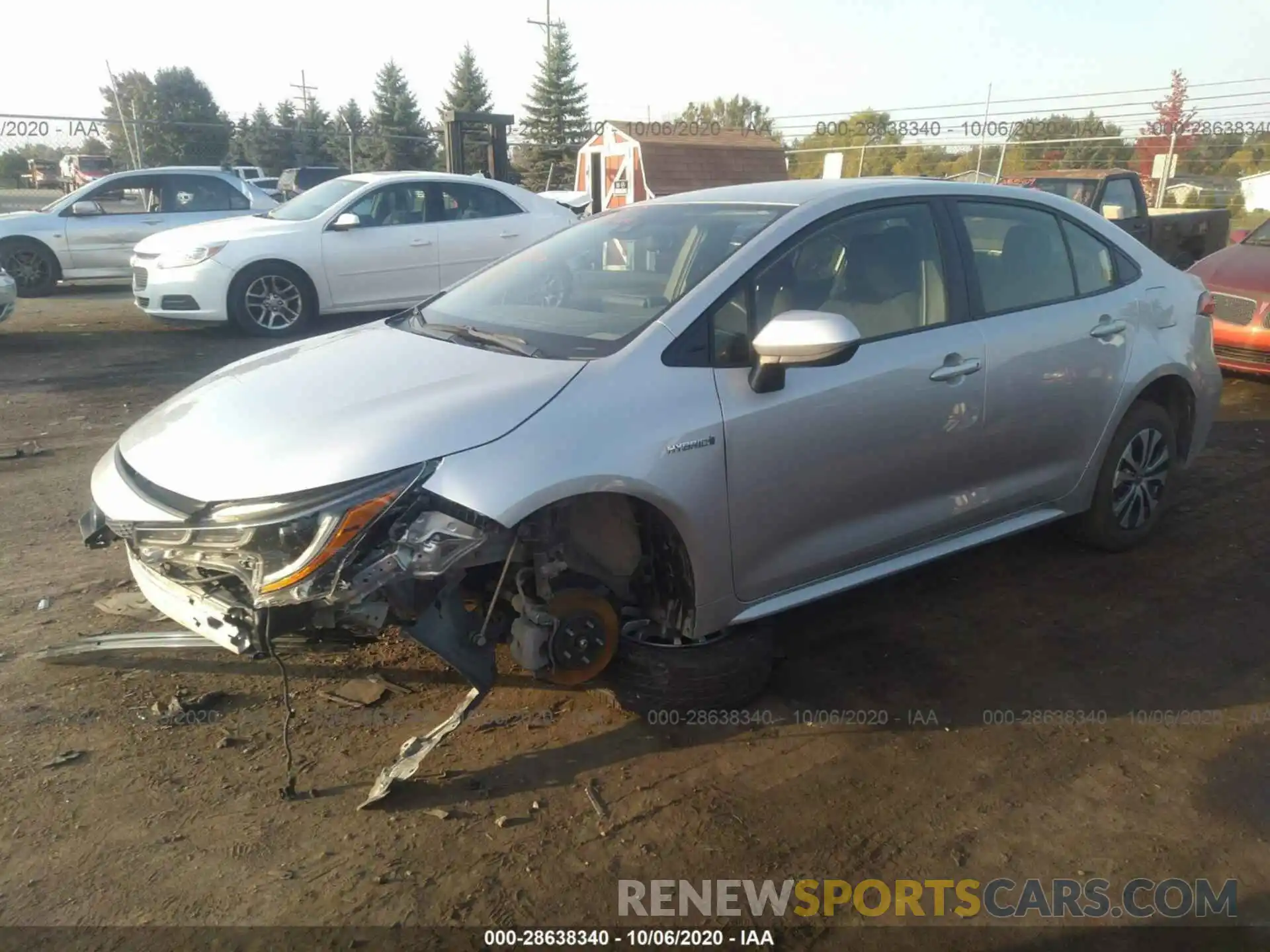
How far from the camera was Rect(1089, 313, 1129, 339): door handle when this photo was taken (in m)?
4.22

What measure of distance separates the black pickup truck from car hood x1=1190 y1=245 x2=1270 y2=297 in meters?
2.32

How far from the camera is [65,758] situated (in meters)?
3.00

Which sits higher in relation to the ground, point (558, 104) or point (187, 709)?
point (558, 104)

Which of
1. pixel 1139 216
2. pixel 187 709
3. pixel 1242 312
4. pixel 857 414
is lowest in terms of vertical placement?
pixel 187 709

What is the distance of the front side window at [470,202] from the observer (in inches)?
420

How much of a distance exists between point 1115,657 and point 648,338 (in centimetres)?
223

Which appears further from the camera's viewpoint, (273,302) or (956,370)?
(273,302)

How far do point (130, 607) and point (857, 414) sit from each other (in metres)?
2.96

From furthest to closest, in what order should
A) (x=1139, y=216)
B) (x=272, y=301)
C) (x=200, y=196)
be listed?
(x=200, y=196), (x=1139, y=216), (x=272, y=301)

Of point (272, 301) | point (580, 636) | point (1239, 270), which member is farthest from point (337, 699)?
point (1239, 270)

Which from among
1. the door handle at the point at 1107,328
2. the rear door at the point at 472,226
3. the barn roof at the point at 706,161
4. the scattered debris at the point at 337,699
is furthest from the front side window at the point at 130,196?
the door handle at the point at 1107,328

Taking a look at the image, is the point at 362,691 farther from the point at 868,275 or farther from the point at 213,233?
the point at 213,233

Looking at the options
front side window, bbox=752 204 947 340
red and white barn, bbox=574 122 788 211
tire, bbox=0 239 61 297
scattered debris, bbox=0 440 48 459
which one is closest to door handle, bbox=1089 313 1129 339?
front side window, bbox=752 204 947 340

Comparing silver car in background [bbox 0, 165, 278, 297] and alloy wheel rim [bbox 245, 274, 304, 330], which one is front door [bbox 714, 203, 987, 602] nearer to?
alloy wheel rim [bbox 245, 274, 304, 330]
